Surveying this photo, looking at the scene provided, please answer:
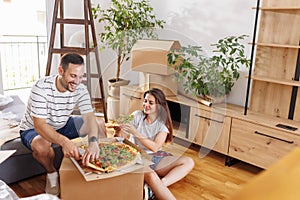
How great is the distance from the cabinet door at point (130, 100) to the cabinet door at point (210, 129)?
0.61 m

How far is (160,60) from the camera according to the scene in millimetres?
1989

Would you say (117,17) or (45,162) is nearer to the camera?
(45,162)

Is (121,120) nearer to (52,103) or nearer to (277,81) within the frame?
(52,103)

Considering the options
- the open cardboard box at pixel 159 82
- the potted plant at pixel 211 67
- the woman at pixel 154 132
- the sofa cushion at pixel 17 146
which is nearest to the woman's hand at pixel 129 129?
the woman at pixel 154 132

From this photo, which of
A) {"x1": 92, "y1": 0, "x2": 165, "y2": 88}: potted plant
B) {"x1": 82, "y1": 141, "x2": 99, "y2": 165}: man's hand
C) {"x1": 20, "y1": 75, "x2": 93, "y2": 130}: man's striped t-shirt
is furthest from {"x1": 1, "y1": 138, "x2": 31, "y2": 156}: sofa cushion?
{"x1": 92, "y1": 0, "x2": 165, "y2": 88}: potted plant

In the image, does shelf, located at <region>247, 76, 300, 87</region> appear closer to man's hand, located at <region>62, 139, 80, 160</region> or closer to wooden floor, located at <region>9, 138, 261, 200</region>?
wooden floor, located at <region>9, 138, 261, 200</region>

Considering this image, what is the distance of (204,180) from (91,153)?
3.31 feet

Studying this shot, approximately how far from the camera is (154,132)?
180cm

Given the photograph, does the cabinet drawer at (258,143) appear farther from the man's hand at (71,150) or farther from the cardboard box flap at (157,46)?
the man's hand at (71,150)

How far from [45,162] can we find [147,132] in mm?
723

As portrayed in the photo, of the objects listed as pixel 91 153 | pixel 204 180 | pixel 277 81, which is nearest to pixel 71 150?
pixel 91 153

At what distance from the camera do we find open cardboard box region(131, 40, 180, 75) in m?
1.93

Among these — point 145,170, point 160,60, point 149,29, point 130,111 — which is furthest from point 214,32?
point 145,170

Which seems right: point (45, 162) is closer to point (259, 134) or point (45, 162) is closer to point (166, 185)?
point (166, 185)
